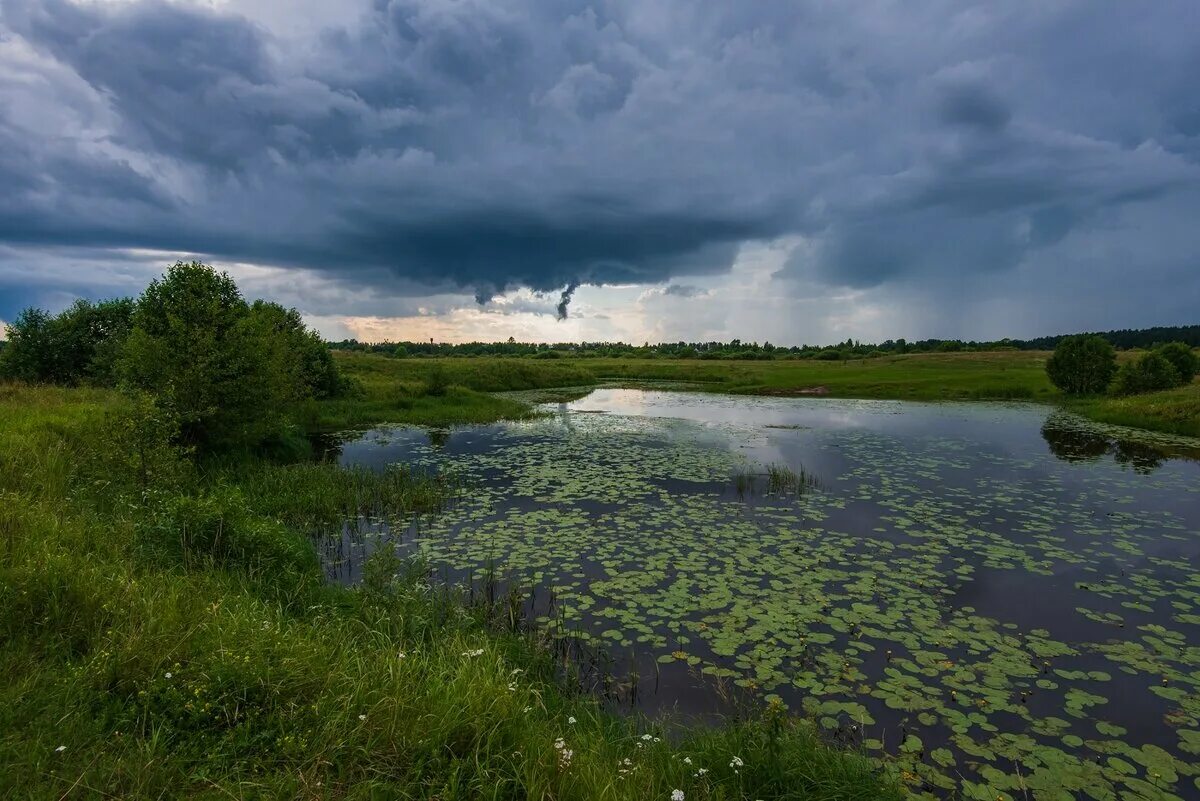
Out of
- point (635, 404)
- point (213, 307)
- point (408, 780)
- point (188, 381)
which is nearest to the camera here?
point (408, 780)

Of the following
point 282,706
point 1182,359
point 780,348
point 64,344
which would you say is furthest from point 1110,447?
point 780,348

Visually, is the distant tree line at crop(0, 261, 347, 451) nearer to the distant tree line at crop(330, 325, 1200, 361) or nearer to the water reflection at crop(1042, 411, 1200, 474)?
the water reflection at crop(1042, 411, 1200, 474)

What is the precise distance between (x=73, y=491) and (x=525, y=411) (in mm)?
26139

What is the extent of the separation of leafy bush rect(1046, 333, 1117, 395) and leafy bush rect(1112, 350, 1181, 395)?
332 cm

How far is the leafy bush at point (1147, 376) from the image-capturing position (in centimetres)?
3800

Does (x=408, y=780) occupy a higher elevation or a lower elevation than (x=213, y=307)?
lower

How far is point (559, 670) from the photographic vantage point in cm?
702

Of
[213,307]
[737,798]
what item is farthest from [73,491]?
[737,798]

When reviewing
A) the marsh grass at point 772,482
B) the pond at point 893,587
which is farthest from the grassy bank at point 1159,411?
the marsh grass at point 772,482

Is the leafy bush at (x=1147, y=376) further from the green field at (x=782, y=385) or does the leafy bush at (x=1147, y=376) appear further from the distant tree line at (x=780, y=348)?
the distant tree line at (x=780, y=348)

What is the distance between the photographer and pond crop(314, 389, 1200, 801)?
5.85m

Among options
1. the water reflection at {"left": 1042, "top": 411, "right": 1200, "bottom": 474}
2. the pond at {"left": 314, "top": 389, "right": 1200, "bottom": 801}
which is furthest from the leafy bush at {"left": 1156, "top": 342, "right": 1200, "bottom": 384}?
the pond at {"left": 314, "top": 389, "right": 1200, "bottom": 801}

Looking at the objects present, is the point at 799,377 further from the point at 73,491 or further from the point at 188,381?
the point at 73,491

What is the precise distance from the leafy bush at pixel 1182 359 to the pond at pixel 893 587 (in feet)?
85.9
